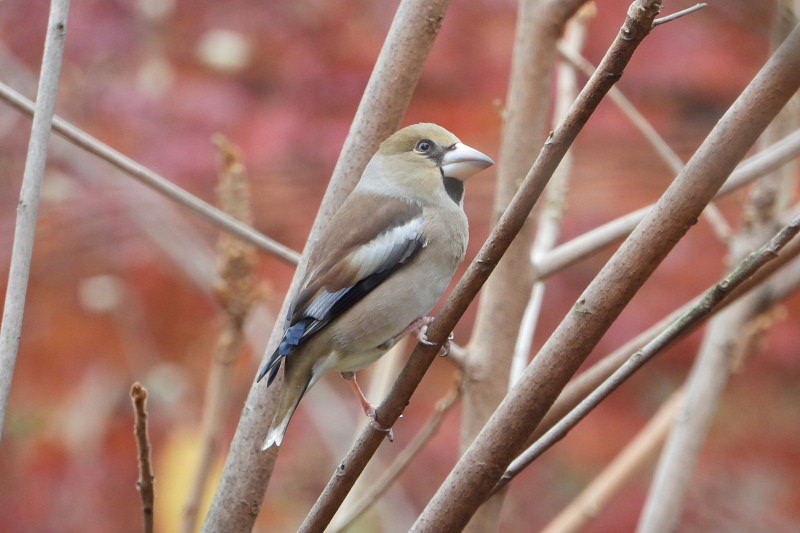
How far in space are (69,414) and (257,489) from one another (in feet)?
14.1

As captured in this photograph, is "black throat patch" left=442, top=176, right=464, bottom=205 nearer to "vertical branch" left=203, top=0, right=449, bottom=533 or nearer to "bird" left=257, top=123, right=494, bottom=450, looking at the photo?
"bird" left=257, top=123, right=494, bottom=450

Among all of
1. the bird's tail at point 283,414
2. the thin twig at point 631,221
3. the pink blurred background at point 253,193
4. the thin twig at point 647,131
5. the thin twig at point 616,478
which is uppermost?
the pink blurred background at point 253,193

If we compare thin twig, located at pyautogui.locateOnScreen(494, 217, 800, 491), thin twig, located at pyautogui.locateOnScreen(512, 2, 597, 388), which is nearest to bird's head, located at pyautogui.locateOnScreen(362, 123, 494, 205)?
thin twig, located at pyautogui.locateOnScreen(512, 2, 597, 388)

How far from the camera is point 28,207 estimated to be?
1982mm

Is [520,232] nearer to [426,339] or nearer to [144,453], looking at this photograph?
[426,339]

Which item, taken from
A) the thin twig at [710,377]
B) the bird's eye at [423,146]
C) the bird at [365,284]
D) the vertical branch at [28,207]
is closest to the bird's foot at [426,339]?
the bird at [365,284]

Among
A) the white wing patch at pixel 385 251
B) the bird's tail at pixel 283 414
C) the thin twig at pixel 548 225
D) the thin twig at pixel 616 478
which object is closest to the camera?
the bird's tail at pixel 283 414

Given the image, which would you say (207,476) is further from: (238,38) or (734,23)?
(734,23)

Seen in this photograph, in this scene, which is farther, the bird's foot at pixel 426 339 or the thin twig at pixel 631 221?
the thin twig at pixel 631 221

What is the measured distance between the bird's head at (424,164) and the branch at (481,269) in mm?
1017

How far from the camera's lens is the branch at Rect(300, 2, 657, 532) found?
1.58 metres

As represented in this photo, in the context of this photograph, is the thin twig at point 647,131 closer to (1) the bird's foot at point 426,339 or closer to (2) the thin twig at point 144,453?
(1) the bird's foot at point 426,339

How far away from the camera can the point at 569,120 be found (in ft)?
5.42

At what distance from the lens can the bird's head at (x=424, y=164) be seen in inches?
113
